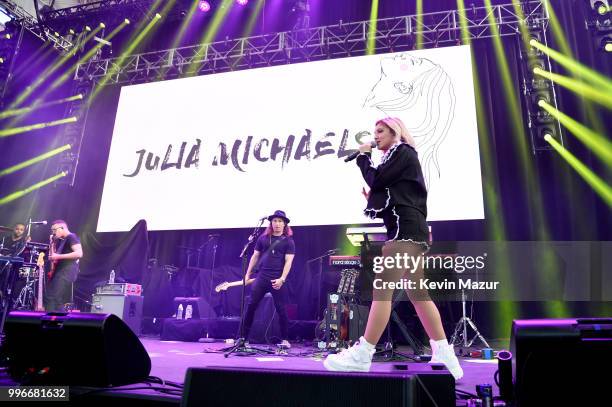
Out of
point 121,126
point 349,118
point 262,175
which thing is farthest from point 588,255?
point 121,126

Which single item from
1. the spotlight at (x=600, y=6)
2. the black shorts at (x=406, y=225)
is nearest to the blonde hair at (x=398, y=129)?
the black shorts at (x=406, y=225)

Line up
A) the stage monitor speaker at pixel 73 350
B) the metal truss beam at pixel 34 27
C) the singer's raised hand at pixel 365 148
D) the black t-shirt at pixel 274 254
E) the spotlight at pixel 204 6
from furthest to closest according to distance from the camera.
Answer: the metal truss beam at pixel 34 27
the spotlight at pixel 204 6
the black t-shirt at pixel 274 254
the singer's raised hand at pixel 365 148
the stage monitor speaker at pixel 73 350

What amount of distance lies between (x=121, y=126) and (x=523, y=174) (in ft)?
22.5

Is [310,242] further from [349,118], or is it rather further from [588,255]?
[588,255]

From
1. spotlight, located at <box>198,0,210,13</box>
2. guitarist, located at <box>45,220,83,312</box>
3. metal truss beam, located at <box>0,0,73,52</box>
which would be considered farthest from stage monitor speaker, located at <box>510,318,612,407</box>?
metal truss beam, located at <box>0,0,73,52</box>

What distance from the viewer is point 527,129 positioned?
6.74 m

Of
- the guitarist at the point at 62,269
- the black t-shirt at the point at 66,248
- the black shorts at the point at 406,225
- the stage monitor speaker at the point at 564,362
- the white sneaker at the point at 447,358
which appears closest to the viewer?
the stage monitor speaker at the point at 564,362

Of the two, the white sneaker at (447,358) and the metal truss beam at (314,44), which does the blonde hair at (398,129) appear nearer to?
the white sneaker at (447,358)

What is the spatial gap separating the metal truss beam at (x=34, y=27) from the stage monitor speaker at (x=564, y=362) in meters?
10.2

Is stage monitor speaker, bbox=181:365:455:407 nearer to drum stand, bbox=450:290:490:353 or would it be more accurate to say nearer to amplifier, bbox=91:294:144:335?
drum stand, bbox=450:290:490:353

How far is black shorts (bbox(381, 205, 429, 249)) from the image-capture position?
2641 mm

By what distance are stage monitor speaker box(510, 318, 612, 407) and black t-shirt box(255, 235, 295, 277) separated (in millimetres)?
3724

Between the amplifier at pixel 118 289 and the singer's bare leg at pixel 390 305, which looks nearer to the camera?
the singer's bare leg at pixel 390 305

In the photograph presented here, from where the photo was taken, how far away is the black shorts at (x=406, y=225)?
2.64m
